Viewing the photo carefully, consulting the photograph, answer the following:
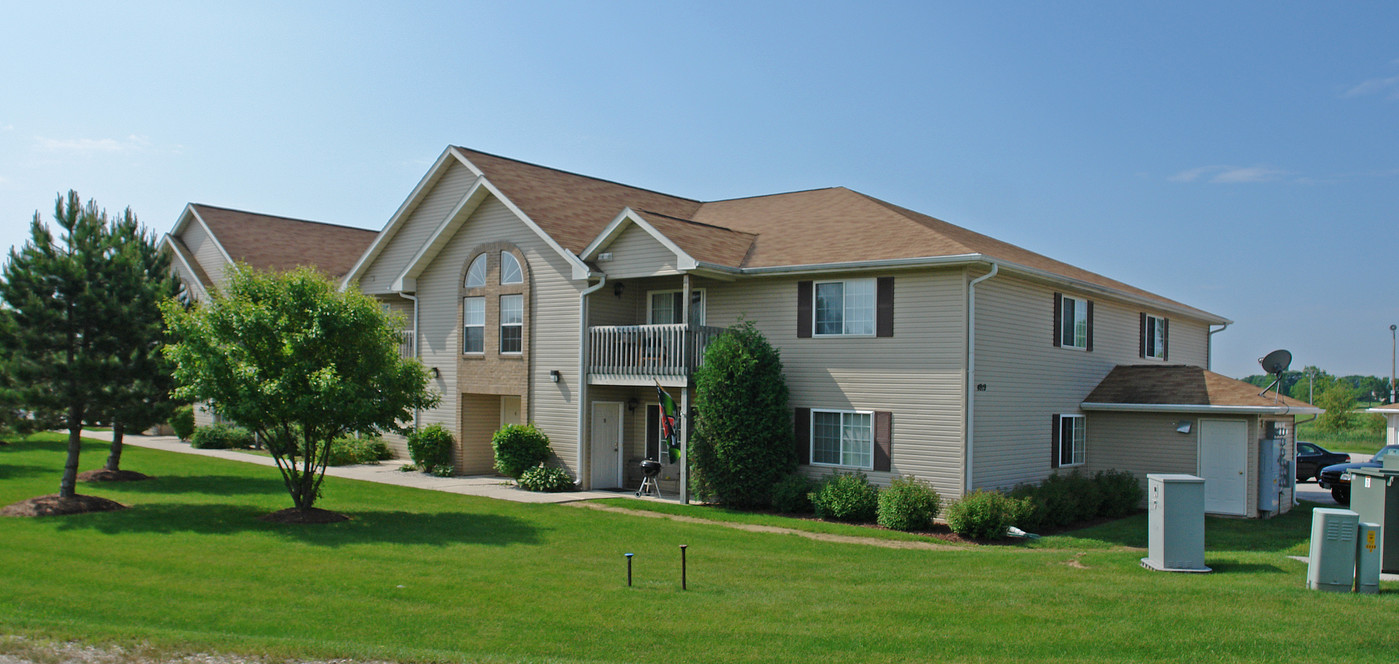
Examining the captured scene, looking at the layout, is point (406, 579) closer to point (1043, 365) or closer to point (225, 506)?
point (225, 506)

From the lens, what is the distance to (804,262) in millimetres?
20250

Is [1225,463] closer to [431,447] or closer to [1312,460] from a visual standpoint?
[1312,460]

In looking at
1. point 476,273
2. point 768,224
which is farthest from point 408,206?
point 768,224

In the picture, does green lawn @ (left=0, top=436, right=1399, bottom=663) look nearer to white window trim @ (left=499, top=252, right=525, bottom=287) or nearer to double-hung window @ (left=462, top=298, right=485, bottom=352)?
white window trim @ (left=499, top=252, right=525, bottom=287)

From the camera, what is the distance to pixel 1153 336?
26.8 metres

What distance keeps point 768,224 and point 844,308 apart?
496cm

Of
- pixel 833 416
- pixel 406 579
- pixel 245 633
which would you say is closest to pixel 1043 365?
pixel 833 416

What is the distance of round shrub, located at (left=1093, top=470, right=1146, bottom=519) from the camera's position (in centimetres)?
2080

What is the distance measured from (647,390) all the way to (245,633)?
14.7 meters

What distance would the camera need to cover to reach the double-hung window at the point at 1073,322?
A: 22.2 m

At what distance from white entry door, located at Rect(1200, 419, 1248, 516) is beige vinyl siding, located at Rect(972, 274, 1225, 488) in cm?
251

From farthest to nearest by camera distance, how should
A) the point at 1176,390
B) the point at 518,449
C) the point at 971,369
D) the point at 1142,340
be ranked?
the point at 1142,340
the point at 518,449
the point at 1176,390
the point at 971,369

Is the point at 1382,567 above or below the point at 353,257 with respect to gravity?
below

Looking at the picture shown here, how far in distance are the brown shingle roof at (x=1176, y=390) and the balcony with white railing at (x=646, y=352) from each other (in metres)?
9.83
